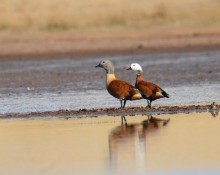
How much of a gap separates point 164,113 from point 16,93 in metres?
5.08

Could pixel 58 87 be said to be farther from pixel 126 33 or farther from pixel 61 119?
pixel 126 33

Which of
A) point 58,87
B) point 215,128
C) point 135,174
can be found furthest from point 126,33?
point 135,174

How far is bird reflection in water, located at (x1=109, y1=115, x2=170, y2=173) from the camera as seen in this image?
36.8 ft

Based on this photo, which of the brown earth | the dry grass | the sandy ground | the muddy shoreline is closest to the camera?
the muddy shoreline

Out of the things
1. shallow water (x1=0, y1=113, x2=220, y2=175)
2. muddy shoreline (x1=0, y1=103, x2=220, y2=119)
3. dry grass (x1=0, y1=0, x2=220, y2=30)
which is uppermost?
dry grass (x1=0, y1=0, x2=220, y2=30)

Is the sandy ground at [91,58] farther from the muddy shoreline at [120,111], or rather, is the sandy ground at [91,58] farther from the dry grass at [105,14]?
the dry grass at [105,14]

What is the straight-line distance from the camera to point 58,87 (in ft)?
67.3

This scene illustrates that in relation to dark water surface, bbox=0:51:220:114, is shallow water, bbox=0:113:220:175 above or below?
below

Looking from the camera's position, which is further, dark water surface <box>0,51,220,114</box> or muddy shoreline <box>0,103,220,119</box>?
dark water surface <box>0,51,220,114</box>

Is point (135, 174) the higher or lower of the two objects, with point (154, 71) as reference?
lower

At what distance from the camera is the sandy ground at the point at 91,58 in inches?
799

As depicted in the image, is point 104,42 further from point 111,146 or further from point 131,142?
point 111,146

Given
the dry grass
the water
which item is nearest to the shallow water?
the water

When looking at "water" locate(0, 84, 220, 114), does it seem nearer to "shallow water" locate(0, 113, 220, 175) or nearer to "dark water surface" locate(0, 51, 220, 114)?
"dark water surface" locate(0, 51, 220, 114)
